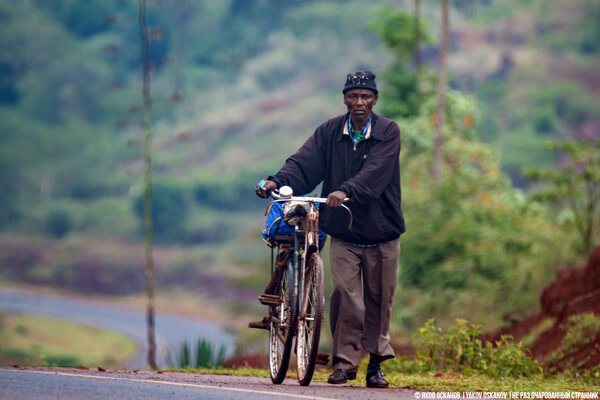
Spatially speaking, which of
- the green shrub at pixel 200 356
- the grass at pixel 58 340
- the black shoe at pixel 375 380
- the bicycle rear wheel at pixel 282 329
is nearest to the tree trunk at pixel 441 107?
the green shrub at pixel 200 356

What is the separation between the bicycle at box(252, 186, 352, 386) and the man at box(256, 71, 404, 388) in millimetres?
257

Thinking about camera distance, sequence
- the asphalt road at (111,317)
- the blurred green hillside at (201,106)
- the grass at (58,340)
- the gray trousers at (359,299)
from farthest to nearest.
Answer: the blurred green hillside at (201,106) → the asphalt road at (111,317) → the grass at (58,340) → the gray trousers at (359,299)

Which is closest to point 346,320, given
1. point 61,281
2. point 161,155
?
point 61,281

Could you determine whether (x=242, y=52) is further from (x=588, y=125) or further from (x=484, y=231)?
(x=484, y=231)

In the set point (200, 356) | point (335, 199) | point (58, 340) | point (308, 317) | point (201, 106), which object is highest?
point (201, 106)

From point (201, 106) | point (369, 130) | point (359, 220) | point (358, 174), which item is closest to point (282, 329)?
point (359, 220)

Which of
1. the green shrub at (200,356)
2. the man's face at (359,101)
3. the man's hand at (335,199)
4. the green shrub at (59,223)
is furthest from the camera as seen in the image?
the green shrub at (59,223)

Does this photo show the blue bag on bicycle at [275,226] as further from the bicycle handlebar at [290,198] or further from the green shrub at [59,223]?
the green shrub at [59,223]

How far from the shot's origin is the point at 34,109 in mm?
97188

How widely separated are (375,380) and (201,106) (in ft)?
291

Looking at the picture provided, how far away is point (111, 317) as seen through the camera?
67750mm

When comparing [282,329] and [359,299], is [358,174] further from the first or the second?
[282,329]

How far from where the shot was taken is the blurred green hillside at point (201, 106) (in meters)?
78.7

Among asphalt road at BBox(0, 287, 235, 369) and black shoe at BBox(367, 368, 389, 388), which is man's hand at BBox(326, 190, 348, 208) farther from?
asphalt road at BBox(0, 287, 235, 369)
